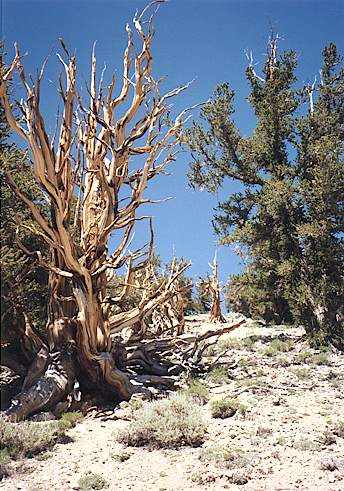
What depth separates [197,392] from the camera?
650 cm

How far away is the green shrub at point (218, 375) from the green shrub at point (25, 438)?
3032 mm

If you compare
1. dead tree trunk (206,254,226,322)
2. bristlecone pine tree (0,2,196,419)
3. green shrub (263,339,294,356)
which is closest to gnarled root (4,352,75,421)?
bristlecone pine tree (0,2,196,419)

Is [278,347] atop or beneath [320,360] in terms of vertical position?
atop

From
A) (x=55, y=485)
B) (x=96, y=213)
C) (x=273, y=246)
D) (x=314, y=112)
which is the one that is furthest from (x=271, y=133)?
(x=55, y=485)

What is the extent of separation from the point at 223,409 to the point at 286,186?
6.42m

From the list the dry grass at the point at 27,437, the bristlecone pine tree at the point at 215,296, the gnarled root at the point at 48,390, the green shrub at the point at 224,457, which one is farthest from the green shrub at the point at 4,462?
the bristlecone pine tree at the point at 215,296

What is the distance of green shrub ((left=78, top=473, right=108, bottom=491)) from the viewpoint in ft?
13.1

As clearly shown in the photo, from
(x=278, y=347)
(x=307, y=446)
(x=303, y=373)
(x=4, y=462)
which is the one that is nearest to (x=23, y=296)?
(x=4, y=462)

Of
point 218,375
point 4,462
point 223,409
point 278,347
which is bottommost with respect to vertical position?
point 4,462

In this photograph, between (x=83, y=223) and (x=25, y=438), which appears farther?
(x=83, y=223)

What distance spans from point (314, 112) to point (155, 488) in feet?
33.2

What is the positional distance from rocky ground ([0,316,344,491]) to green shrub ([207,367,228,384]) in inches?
8.7

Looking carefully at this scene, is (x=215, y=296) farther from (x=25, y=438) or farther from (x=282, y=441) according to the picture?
(x=25, y=438)

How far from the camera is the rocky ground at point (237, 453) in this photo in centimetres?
399
